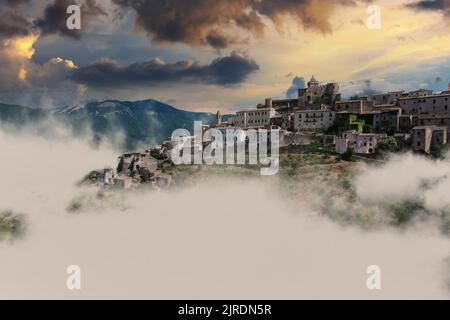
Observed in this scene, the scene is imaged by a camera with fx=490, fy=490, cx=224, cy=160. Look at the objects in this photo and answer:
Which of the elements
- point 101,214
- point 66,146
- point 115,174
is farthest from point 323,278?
point 66,146

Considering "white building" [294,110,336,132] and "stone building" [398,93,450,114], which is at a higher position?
"stone building" [398,93,450,114]

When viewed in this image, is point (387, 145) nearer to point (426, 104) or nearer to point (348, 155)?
point (348, 155)

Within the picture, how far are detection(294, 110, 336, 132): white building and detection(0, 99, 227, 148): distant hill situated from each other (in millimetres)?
25750

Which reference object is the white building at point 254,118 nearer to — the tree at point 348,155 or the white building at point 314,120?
the white building at point 314,120

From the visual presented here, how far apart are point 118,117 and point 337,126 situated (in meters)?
47.7

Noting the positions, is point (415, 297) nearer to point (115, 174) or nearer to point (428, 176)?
point (428, 176)

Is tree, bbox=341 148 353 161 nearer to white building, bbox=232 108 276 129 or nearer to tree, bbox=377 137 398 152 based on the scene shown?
tree, bbox=377 137 398 152

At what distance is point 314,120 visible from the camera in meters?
56.1

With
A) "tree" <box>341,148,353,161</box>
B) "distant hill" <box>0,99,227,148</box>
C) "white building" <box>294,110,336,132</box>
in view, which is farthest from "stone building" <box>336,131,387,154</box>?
"distant hill" <box>0,99,227,148</box>

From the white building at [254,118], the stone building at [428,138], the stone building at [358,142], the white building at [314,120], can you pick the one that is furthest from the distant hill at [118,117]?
the stone building at [428,138]

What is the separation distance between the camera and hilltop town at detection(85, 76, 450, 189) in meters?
47.3

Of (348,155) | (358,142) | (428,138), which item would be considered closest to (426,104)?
(428,138)

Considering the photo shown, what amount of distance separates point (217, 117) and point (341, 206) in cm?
2887
